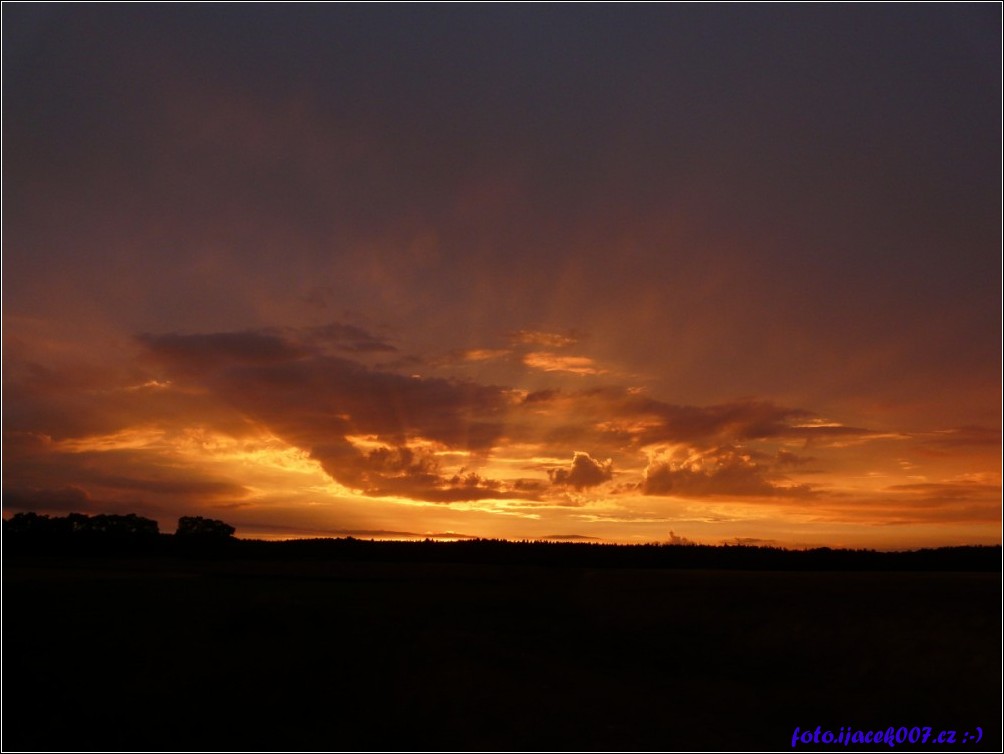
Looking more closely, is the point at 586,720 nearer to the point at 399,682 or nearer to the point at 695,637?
the point at 399,682

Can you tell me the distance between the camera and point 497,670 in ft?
73.7

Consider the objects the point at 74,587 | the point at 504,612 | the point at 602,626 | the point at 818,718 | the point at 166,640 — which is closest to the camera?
the point at 818,718

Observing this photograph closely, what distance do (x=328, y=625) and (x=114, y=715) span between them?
47.6ft

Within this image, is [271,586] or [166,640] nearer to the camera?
[166,640]

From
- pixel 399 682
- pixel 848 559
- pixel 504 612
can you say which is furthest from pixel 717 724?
pixel 848 559

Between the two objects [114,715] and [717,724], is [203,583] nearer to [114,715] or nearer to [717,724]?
[114,715]

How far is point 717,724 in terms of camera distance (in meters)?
17.4

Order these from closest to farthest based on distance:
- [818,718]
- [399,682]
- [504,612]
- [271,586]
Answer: [818,718] < [399,682] < [504,612] < [271,586]

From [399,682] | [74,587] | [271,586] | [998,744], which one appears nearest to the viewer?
[998,744]

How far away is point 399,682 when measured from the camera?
20.6 metres

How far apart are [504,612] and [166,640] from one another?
674 inches

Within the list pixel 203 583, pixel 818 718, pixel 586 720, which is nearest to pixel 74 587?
pixel 203 583

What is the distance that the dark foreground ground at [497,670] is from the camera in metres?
16.5

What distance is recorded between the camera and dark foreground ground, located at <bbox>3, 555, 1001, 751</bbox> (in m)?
16.5
